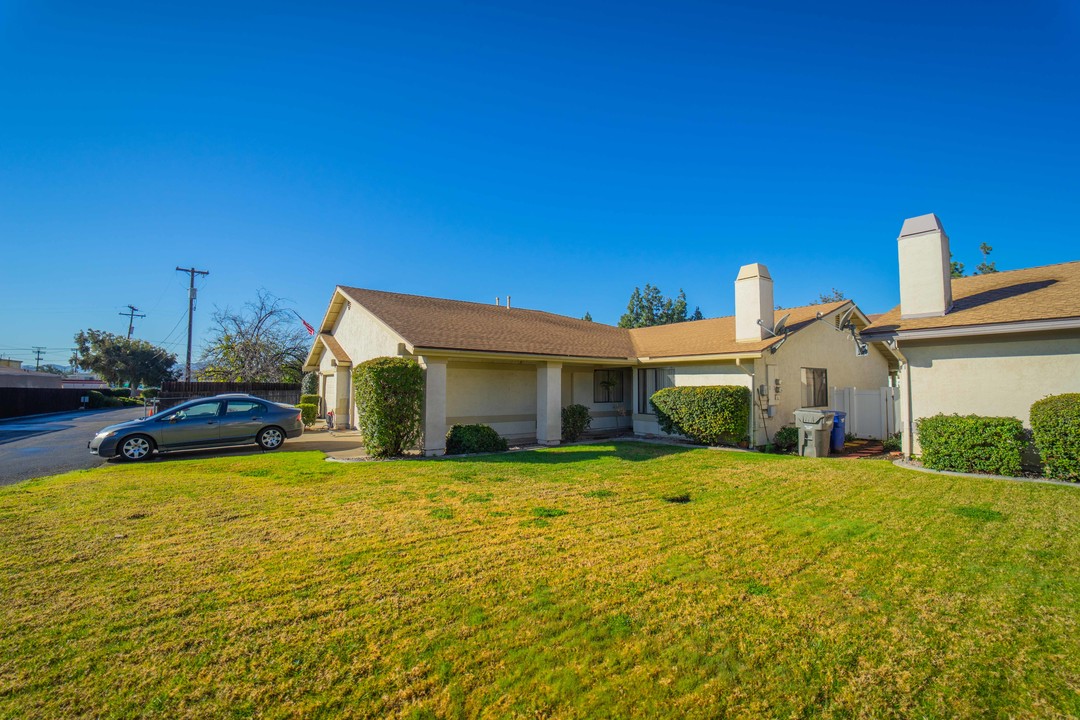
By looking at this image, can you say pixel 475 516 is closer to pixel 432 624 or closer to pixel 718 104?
pixel 432 624

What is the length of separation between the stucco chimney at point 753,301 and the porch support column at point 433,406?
29.2 feet

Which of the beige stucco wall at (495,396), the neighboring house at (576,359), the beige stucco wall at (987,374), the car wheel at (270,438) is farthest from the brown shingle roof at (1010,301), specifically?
the car wheel at (270,438)

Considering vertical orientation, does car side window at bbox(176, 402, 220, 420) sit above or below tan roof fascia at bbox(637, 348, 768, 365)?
below

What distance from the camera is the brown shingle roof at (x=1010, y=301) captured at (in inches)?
371

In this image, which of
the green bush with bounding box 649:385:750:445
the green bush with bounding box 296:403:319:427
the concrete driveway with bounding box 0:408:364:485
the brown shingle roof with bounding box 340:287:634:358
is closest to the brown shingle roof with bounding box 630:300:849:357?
the brown shingle roof with bounding box 340:287:634:358

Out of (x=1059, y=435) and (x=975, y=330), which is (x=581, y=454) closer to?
(x=975, y=330)

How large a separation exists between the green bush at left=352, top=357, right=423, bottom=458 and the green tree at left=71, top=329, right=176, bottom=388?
5157cm

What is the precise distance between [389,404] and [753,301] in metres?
10.6

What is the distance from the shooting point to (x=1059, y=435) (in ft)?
27.5

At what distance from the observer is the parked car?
10898mm

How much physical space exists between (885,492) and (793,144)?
11719 millimetres

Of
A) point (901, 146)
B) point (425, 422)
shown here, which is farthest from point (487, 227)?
point (901, 146)

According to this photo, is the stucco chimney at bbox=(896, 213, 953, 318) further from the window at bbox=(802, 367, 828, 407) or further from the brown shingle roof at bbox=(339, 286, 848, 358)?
the window at bbox=(802, 367, 828, 407)

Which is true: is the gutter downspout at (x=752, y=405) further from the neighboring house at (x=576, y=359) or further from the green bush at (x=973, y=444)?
the green bush at (x=973, y=444)
